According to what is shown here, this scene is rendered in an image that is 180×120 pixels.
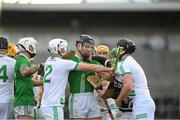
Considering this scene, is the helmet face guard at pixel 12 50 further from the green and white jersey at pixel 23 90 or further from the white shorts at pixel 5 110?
the white shorts at pixel 5 110

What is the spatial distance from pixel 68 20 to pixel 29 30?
7.01ft

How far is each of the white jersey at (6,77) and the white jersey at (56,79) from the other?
1027mm

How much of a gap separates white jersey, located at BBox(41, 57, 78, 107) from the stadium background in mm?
18141

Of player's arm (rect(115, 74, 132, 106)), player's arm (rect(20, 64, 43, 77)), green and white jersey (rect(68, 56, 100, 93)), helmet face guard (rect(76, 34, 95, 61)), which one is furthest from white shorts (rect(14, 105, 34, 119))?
player's arm (rect(115, 74, 132, 106))

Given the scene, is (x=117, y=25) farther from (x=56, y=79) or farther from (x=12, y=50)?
(x=56, y=79)

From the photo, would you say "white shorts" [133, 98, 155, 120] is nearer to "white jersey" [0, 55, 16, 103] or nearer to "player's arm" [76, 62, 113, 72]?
"player's arm" [76, 62, 113, 72]

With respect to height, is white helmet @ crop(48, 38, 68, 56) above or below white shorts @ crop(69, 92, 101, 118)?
above

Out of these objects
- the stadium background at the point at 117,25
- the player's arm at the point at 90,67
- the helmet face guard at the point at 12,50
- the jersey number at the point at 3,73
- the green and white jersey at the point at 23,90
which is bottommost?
the green and white jersey at the point at 23,90

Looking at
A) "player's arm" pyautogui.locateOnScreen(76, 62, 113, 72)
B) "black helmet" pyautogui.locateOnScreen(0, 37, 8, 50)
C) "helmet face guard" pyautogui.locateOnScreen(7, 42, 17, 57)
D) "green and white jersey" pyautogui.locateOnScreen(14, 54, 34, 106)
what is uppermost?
"black helmet" pyautogui.locateOnScreen(0, 37, 8, 50)

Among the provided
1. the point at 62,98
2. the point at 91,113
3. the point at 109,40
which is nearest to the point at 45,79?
the point at 62,98

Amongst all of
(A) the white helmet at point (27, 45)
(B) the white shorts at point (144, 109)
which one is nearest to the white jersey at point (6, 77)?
(A) the white helmet at point (27, 45)

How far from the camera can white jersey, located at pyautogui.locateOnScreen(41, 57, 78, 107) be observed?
10.3 meters

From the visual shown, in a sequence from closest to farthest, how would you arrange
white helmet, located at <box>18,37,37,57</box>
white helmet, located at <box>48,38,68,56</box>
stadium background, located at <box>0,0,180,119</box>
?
white helmet, located at <box>48,38,68,56</box> < white helmet, located at <box>18,37,37,57</box> < stadium background, located at <box>0,0,180,119</box>

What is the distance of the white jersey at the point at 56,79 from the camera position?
1028cm
